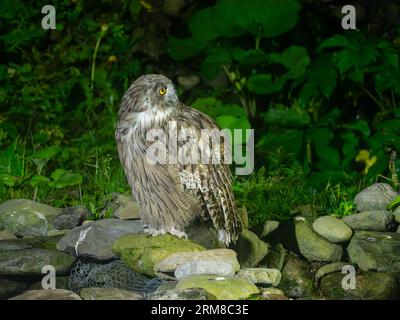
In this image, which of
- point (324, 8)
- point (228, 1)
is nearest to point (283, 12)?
point (228, 1)

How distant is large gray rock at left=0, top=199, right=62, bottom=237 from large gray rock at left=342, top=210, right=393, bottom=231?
221cm

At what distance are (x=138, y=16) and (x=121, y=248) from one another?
3.80m

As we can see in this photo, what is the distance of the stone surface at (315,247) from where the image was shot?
17.1ft

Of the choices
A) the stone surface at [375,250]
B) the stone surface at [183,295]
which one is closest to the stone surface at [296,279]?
the stone surface at [375,250]

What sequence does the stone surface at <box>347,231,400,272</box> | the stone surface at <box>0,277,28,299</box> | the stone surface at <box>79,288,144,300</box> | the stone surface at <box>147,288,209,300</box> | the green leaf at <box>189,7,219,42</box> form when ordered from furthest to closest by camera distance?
1. the green leaf at <box>189,7,219,42</box>
2. the stone surface at <box>347,231,400,272</box>
3. the stone surface at <box>0,277,28,299</box>
4. the stone surface at <box>79,288,144,300</box>
5. the stone surface at <box>147,288,209,300</box>

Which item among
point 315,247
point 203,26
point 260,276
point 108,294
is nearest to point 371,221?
point 315,247

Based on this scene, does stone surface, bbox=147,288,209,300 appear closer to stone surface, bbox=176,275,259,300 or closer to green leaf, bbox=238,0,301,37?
stone surface, bbox=176,275,259,300

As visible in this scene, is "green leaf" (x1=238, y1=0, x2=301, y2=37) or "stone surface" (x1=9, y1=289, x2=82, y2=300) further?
"green leaf" (x1=238, y1=0, x2=301, y2=37)

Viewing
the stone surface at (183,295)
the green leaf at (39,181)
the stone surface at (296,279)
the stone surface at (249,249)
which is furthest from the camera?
the green leaf at (39,181)

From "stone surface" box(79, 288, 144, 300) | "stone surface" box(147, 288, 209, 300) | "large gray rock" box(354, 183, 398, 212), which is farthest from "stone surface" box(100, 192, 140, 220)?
"large gray rock" box(354, 183, 398, 212)

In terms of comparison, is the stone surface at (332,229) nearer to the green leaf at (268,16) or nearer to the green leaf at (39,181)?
the green leaf at (39,181)

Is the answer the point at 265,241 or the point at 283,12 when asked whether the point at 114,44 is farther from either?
the point at 265,241

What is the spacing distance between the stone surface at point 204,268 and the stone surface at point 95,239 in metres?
0.70

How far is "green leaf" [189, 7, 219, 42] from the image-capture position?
24.2 feet
